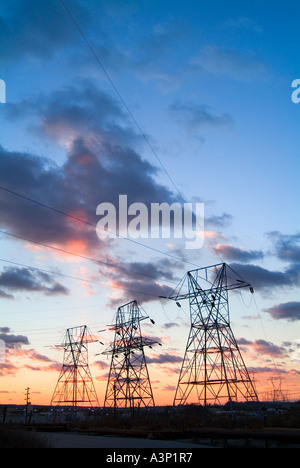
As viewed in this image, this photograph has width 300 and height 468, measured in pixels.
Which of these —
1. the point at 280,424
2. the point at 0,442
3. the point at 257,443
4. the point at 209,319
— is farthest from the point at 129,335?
the point at 0,442

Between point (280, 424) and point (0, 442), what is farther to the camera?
point (280, 424)

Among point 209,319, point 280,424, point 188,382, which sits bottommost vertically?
point 280,424

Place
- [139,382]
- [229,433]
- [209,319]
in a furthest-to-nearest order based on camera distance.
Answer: [139,382] → [209,319] → [229,433]

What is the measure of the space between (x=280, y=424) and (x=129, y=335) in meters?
29.7

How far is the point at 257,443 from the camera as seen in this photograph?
2791 centimetres

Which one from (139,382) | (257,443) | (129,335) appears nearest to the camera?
(257,443)
